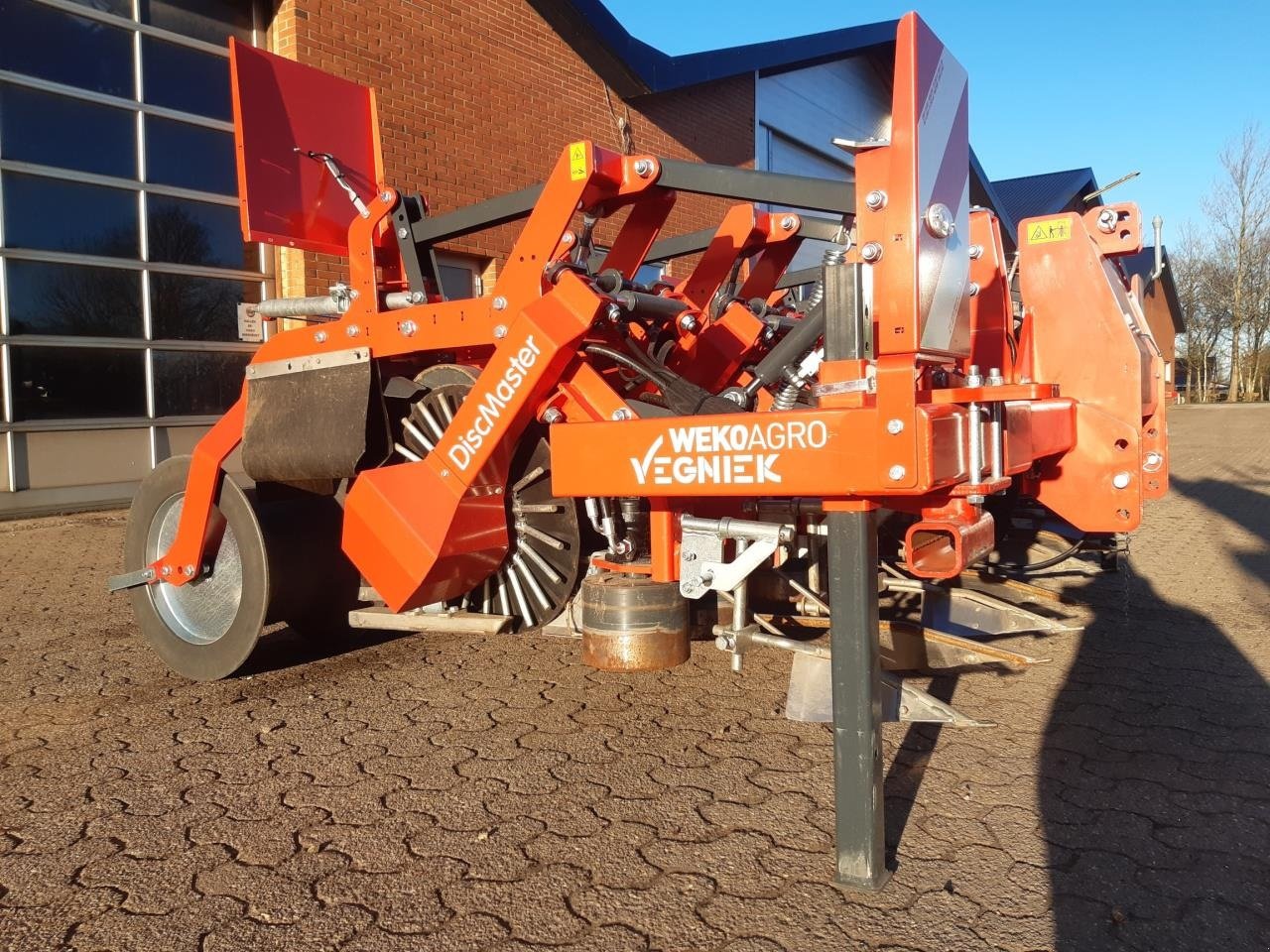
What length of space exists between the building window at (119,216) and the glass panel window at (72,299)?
0.03 feet

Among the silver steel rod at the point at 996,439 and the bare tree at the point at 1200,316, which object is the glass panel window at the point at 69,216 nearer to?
the silver steel rod at the point at 996,439

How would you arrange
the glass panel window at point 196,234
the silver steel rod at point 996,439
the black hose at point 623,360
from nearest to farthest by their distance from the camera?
the silver steel rod at point 996,439 → the black hose at point 623,360 → the glass panel window at point 196,234

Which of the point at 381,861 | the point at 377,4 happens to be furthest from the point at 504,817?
the point at 377,4

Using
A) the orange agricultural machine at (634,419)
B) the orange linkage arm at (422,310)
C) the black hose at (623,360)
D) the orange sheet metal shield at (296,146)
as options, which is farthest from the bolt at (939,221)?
the orange sheet metal shield at (296,146)

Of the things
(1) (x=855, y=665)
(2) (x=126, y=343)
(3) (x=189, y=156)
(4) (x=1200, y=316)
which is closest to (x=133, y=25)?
(3) (x=189, y=156)

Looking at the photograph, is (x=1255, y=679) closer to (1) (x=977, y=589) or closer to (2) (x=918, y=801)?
(1) (x=977, y=589)

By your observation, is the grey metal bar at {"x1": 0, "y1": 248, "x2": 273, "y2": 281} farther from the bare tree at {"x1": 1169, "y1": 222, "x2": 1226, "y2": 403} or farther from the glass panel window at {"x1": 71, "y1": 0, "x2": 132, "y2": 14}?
the bare tree at {"x1": 1169, "y1": 222, "x2": 1226, "y2": 403}

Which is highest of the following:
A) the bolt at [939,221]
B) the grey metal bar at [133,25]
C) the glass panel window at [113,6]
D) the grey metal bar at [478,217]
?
the glass panel window at [113,6]

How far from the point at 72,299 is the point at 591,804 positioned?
7.17 metres

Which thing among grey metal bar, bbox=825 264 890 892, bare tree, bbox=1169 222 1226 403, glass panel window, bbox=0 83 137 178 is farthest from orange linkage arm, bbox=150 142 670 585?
bare tree, bbox=1169 222 1226 403

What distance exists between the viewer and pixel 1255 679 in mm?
4000

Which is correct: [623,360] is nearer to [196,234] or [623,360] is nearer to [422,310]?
[422,310]

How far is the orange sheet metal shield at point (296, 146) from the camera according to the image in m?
4.22

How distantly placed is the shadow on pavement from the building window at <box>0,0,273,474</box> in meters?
7.47
